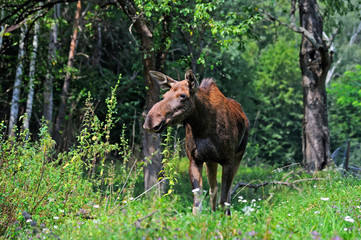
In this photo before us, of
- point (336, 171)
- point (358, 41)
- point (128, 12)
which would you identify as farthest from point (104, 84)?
point (358, 41)

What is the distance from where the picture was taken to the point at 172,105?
526 cm

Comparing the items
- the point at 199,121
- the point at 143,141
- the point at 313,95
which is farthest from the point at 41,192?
the point at 313,95

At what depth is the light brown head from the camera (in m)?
4.94

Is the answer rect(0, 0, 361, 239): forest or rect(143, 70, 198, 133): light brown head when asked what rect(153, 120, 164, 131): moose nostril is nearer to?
rect(143, 70, 198, 133): light brown head

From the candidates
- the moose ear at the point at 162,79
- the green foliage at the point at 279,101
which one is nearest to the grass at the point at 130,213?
→ the moose ear at the point at 162,79

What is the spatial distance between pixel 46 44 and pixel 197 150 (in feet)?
50.3

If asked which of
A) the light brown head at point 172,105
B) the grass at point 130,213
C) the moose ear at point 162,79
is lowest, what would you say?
the grass at point 130,213

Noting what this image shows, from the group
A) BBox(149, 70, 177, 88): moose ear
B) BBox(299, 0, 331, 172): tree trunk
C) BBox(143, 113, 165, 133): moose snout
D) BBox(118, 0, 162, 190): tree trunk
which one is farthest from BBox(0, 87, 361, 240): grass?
BBox(299, 0, 331, 172): tree trunk

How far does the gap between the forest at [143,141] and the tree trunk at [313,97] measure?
3 centimetres

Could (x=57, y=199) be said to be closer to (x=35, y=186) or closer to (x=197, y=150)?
(x=35, y=186)

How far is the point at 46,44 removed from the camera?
19.3 meters

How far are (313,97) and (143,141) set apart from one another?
→ 20.0 feet

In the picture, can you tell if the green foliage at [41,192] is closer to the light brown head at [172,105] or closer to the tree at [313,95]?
the light brown head at [172,105]

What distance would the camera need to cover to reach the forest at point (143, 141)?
4.43 meters
